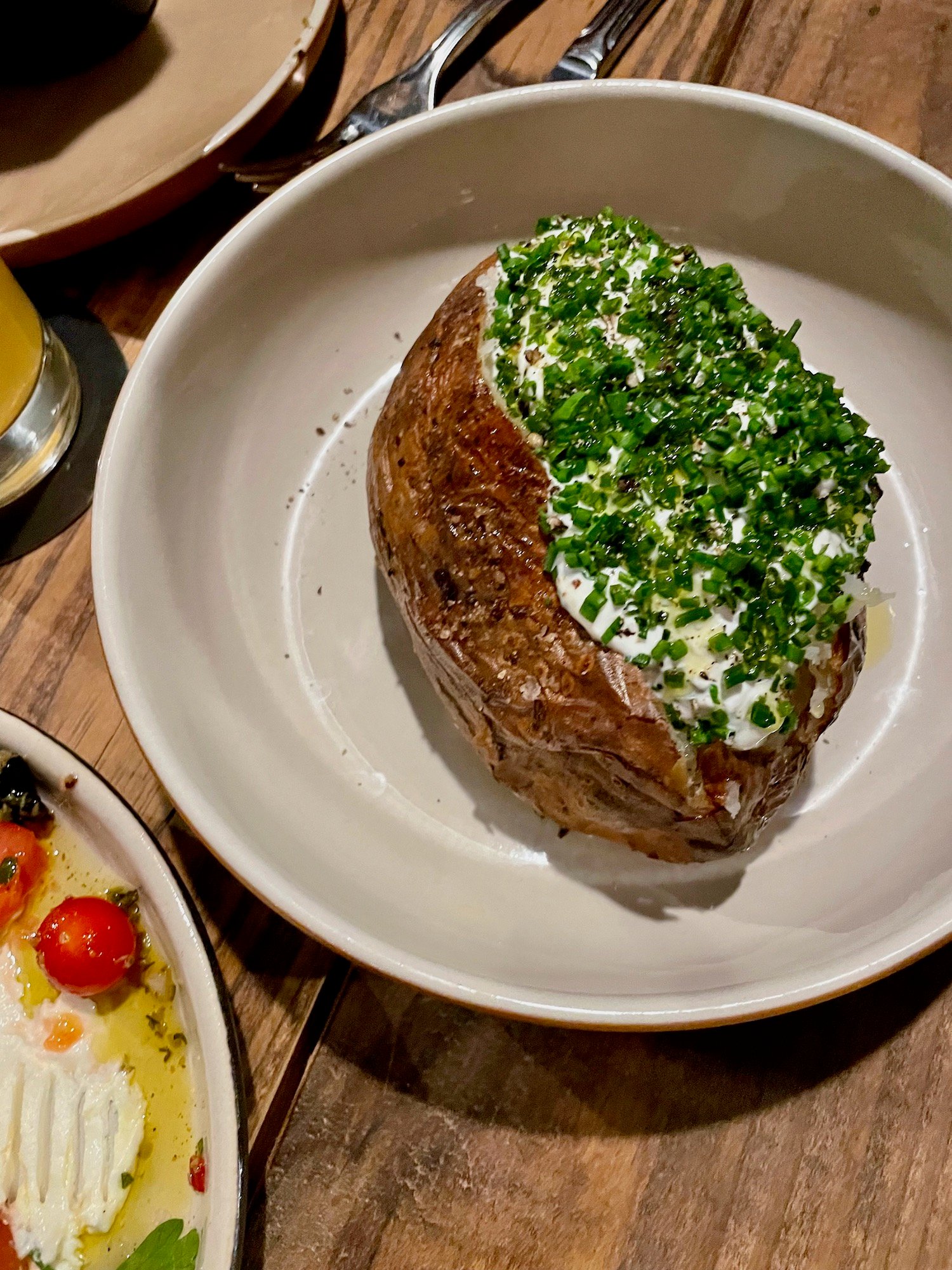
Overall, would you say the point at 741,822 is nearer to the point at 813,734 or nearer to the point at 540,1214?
the point at 813,734

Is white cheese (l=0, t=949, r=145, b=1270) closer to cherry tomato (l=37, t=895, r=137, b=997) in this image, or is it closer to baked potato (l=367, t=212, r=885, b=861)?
cherry tomato (l=37, t=895, r=137, b=997)

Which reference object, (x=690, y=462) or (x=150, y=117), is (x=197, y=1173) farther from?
(x=150, y=117)

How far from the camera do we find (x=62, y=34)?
1.64m

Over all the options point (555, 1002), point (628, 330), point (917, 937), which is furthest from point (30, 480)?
point (917, 937)

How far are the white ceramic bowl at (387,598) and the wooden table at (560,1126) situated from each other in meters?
0.16

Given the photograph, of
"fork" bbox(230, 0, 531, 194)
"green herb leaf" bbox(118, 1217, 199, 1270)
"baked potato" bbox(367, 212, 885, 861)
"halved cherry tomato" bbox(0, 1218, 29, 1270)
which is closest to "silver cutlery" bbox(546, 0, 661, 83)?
"fork" bbox(230, 0, 531, 194)

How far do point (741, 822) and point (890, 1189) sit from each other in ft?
1.90

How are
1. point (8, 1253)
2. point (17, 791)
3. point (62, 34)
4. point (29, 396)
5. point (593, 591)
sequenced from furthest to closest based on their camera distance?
point (62, 34)
point (29, 396)
point (17, 791)
point (8, 1253)
point (593, 591)

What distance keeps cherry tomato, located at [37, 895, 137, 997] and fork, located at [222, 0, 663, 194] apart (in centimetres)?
132

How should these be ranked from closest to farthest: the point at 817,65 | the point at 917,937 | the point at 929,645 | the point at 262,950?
the point at 917,937 → the point at 262,950 → the point at 929,645 → the point at 817,65

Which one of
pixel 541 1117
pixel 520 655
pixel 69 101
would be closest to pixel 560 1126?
pixel 541 1117

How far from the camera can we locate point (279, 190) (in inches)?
55.4

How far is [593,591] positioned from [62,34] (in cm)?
156

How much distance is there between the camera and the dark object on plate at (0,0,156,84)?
1.61 meters
